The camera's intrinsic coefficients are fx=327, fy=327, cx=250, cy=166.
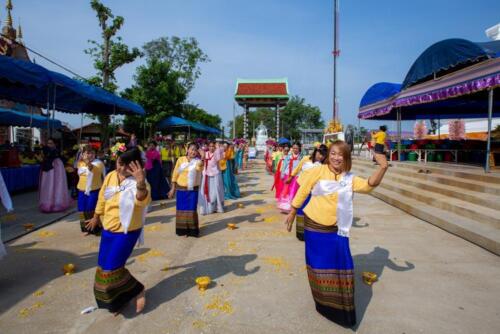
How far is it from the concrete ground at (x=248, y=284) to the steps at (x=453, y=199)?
0.85 feet

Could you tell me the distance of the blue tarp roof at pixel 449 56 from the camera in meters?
8.62

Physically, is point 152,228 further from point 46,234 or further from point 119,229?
point 119,229

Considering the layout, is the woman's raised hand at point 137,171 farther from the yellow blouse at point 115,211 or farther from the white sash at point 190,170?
the white sash at point 190,170

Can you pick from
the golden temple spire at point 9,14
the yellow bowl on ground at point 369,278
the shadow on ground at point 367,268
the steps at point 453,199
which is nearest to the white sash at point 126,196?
the shadow on ground at point 367,268

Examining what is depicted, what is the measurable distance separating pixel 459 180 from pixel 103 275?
7948 millimetres

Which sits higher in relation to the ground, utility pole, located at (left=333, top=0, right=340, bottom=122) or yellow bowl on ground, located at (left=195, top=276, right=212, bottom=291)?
utility pole, located at (left=333, top=0, right=340, bottom=122)

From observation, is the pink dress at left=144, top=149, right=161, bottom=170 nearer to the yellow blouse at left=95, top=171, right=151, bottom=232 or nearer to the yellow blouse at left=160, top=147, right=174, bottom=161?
the yellow blouse at left=160, top=147, right=174, bottom=161

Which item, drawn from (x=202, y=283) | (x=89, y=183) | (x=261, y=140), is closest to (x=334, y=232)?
(x=202, y=283)

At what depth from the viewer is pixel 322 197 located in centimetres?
293

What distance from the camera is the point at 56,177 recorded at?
7617 mm

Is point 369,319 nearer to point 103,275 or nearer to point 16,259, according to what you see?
point 103,275

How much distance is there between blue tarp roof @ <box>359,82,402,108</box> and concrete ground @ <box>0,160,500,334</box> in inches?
384

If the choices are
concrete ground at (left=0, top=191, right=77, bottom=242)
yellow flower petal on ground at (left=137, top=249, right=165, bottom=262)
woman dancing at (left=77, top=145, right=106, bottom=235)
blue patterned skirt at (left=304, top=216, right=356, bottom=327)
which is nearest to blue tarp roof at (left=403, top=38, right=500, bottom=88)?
blue patterned skirt at (left=304, top=216, right=356, bottom=327)

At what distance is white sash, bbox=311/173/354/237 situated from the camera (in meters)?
2.85
